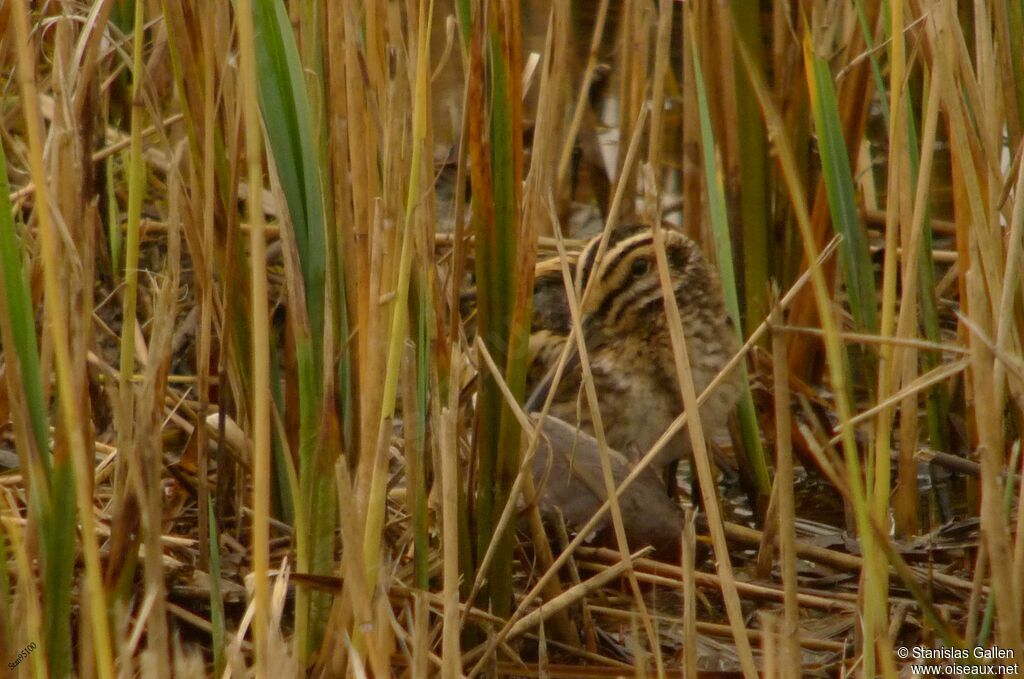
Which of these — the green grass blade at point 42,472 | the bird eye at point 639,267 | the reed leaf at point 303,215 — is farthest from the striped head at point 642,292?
the green grass blade at point 42,472

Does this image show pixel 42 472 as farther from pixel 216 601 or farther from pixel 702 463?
pixel 702 463

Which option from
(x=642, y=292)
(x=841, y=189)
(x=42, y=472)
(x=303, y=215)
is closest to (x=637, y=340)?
→ (x=642, y=292)

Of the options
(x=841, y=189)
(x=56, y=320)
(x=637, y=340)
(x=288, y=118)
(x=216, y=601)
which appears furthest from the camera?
(x=637, y=340)

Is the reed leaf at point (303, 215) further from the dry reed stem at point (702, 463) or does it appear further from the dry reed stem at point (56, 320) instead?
the dry reed stem at point (702, 463)

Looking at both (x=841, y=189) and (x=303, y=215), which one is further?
(x=841, y=189)

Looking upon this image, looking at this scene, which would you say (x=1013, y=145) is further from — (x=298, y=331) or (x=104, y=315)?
(x=104, y=315)

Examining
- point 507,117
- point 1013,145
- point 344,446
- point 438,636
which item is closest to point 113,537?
point 344,446

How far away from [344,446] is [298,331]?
0.25 meters

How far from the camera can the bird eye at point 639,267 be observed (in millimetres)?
3409

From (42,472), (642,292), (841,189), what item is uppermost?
(841,189)

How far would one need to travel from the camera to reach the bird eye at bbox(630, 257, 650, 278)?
3.41 metres

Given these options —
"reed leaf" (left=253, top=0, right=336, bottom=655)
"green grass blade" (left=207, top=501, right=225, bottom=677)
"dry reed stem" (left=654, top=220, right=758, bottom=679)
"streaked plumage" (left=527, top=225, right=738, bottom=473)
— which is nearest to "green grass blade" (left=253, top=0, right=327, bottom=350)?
"reed leaf" (left=253, top=0, right=336, bottom=655)

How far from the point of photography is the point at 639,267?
3.42 m

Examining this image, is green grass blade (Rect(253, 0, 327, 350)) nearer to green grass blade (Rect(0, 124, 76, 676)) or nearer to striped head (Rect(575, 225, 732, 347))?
green grass blade (Rect(0, 124, 76, 676))
